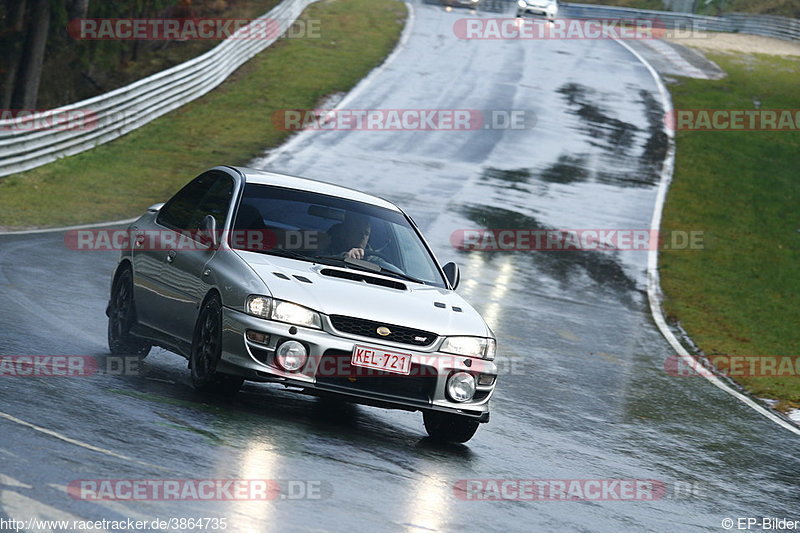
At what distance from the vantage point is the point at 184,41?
4934 centimetres

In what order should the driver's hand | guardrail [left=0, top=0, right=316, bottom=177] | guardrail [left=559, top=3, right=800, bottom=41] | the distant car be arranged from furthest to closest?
guardrail [left=559, top=3, right=800, bottom=41], the distant car, guardrail [left=0, top=0, right=316, bottom=177], the driver's hand

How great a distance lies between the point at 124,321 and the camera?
9.99 m

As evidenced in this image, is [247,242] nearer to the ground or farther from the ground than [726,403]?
farther from the ground

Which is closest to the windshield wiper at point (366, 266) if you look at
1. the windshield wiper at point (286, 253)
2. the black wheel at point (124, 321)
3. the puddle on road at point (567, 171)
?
the windshield wiper at point (286, 253)

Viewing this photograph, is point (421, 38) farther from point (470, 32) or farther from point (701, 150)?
point (701, 150)

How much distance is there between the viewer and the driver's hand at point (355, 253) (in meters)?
8.94

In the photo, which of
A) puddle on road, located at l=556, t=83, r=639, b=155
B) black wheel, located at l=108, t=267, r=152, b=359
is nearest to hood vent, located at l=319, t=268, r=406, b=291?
black wheel, located at l=108, t=267, r=152, b=359

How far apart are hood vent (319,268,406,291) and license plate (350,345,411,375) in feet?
2.40

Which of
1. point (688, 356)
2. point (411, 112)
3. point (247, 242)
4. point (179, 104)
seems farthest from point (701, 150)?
point (247, 242)

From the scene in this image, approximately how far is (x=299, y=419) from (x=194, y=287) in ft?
3.96

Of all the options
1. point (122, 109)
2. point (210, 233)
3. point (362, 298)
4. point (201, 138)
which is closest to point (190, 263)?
point (210, 233)

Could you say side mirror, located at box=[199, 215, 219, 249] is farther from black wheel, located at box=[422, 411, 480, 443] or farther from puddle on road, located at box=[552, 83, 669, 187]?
puddle on road, located at box=[552, 83, 669, 187]

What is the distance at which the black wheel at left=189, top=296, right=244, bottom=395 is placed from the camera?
26.8ft

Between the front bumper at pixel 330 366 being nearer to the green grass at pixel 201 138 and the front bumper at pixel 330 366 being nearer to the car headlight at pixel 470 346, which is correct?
the car headlight at pixel 470 346
